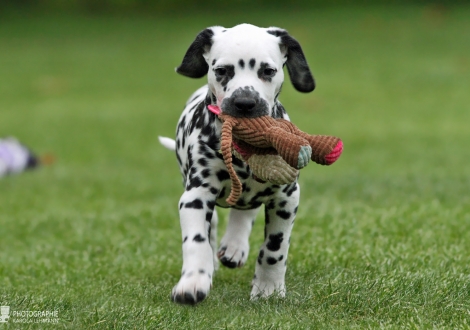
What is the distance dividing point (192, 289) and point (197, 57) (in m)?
1.74

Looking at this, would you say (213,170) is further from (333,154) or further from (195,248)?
(333,154)

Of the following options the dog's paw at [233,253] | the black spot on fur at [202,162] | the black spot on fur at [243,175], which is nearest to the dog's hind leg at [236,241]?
the dog's paw at [233,253]

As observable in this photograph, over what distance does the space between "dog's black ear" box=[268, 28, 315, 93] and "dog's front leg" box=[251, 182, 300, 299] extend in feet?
2.34

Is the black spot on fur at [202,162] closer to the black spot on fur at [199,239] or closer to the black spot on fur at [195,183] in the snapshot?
the black spot on fur at [195,183]

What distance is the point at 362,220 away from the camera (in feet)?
26.7

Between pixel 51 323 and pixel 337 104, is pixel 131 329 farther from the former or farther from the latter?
pixel 337 104

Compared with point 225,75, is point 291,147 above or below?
below

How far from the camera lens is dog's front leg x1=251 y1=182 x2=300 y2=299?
553cm

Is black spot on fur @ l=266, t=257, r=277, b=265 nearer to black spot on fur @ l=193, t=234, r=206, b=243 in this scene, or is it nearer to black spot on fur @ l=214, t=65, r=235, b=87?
black spot on fur @ l=193, t=234, r=206, b=243

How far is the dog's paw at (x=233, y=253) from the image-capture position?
6121mm

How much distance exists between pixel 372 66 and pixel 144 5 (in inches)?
522

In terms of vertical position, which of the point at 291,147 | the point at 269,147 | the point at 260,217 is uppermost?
the point at 291,147

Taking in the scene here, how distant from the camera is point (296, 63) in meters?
5.72

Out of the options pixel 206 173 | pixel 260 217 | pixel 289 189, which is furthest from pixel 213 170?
pixel 260 217
